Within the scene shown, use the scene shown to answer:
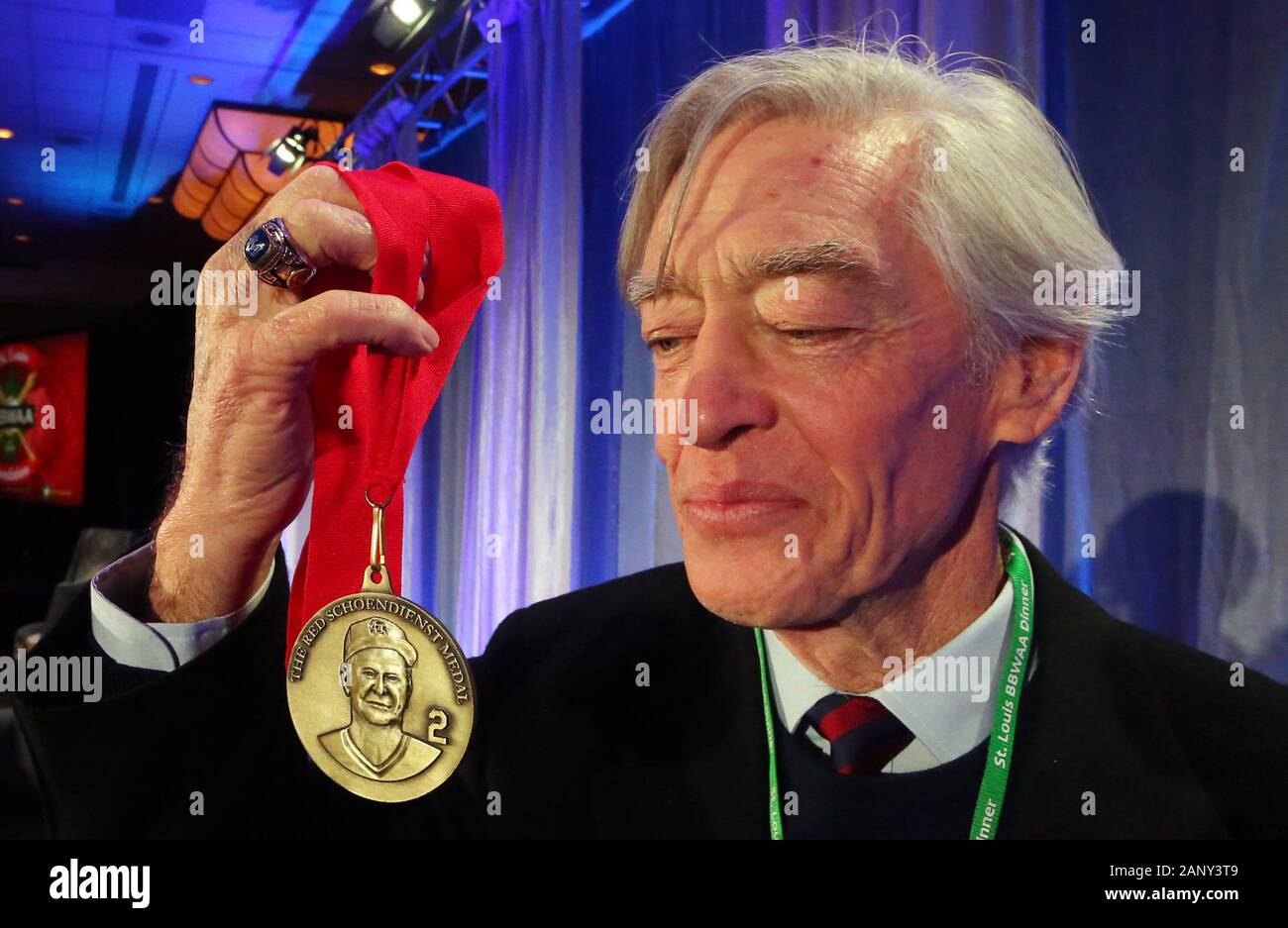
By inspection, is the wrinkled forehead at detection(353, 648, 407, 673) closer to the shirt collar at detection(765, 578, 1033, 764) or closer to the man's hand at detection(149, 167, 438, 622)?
the man's hand at detection(149, 167, 438, 622)

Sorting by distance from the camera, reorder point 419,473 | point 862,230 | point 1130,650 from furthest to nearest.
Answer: point 419,473 < point 1130,650 < point 862,230

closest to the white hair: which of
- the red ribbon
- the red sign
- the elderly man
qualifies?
the elderly man

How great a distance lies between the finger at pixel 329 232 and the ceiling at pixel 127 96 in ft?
1.57

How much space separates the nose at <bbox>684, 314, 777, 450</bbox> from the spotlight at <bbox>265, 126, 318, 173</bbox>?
817 mm

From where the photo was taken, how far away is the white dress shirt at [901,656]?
102 centimetres

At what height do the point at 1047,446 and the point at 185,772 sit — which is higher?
the point at 1047,446

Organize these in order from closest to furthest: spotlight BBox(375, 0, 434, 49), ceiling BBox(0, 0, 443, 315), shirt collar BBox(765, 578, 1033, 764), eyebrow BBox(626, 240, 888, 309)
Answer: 1. eyebrow BBox(626, 240, 888, 309)
2. shirt collar BBox(765, 578, 1033, 764)
3. ceiling BBox(0, 0, 443, 315)
4. spotlight BBox(375, 0, 434, 49)

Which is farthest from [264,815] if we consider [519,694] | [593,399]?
[593,399]

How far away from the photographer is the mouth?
998 mm

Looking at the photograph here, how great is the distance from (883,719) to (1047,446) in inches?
15.5

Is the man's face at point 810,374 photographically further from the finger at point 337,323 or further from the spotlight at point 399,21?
the spotlight at point 399,21

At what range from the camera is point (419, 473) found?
1.96m
